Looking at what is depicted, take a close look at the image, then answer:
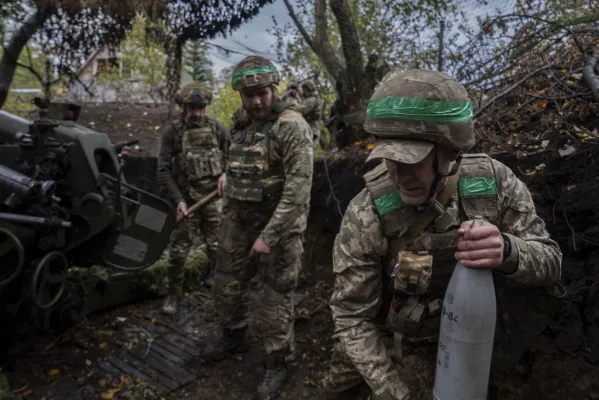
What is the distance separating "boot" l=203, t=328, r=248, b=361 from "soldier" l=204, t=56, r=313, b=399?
0.05 meters

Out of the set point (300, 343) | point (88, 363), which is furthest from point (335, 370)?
point (88, 363)

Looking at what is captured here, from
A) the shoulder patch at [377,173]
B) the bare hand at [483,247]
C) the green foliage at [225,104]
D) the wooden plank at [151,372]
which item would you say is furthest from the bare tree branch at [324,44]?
the green foliage at [225,104]

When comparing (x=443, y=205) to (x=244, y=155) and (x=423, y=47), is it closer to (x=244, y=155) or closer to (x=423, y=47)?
(x=244, y=155)

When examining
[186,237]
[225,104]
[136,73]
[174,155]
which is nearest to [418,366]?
[186,237]

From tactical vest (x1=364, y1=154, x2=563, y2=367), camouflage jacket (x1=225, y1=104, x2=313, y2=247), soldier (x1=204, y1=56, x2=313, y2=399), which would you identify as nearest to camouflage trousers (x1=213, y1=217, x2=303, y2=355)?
soldier (x1=204, y1=56, x2=313, y2=399)

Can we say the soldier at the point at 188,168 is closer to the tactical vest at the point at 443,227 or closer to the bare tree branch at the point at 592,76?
the bare tree branch at the point at 592,76

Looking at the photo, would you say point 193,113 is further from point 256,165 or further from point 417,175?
point 417,175

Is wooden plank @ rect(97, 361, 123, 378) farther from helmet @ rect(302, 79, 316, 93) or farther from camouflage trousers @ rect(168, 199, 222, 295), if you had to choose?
helmet @ rect(302, 79, 316, 93)

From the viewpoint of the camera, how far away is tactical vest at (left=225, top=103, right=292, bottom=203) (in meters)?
3.58

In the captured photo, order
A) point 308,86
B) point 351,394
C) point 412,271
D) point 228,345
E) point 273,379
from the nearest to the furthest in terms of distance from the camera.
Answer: point 412,271
point 351,394
point 273,379
point 228,345
point 308,86

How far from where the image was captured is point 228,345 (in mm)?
4129

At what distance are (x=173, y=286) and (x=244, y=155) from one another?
2243 millimetres

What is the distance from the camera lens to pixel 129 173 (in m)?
9.22

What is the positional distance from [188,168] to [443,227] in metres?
3.81
